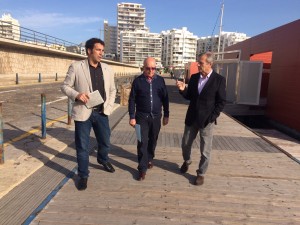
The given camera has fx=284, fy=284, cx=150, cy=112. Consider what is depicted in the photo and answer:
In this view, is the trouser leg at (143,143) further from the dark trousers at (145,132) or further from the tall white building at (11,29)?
the tall white building at (11,29)

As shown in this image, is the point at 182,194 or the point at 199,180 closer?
the point at 182,194

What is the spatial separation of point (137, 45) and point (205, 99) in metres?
164

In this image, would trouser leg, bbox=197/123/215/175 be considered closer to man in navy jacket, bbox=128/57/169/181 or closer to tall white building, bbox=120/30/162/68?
man in navy jacket, bbox=128/57/169/181

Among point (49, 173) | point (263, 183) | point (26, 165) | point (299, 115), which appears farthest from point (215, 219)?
point (299, 115)

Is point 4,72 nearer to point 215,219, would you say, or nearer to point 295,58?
point 295,58

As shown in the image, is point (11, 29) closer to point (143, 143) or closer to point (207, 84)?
point (143, 143)

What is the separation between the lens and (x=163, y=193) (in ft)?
13.1

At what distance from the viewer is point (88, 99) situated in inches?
153

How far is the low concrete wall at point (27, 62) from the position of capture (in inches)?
1008

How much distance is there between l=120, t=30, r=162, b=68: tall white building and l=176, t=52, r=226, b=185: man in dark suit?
520ft

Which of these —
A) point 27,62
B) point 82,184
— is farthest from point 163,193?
point 27,62

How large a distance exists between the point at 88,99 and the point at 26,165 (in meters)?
1.90

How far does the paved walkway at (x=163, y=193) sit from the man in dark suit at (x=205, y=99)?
22.5 inches

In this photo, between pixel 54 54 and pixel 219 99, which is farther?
pixel 54 54
